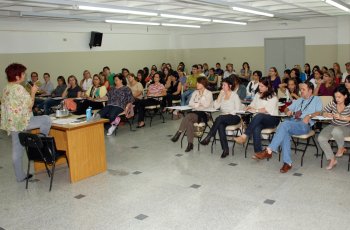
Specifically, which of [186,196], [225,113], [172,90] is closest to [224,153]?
[225,113]

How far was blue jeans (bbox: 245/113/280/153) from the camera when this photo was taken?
221 inches

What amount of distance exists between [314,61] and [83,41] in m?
8.16

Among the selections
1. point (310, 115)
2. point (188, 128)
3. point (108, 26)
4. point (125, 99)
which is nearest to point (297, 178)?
point (310, 115)

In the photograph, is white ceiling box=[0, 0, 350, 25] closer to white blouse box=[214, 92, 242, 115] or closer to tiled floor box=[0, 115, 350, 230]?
white blouse box=[214, 92, 242, 115]

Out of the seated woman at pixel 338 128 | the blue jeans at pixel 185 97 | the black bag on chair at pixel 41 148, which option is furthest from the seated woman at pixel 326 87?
the black bag on chair at pixel 41 148

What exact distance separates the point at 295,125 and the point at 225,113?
1.32 m

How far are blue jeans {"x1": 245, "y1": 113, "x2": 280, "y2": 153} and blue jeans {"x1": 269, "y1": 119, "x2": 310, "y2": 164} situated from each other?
1.30 ft

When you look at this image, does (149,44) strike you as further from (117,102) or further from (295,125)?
(295,125)

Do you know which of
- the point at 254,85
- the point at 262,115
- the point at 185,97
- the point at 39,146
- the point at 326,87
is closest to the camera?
the point at 39,146

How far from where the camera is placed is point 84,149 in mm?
5125

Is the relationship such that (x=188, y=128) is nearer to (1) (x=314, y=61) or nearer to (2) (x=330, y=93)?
(2) (x=330, y=93)

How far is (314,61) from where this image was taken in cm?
1306

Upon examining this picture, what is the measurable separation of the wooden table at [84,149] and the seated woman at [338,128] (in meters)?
3.15

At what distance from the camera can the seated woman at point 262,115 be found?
564 cm
